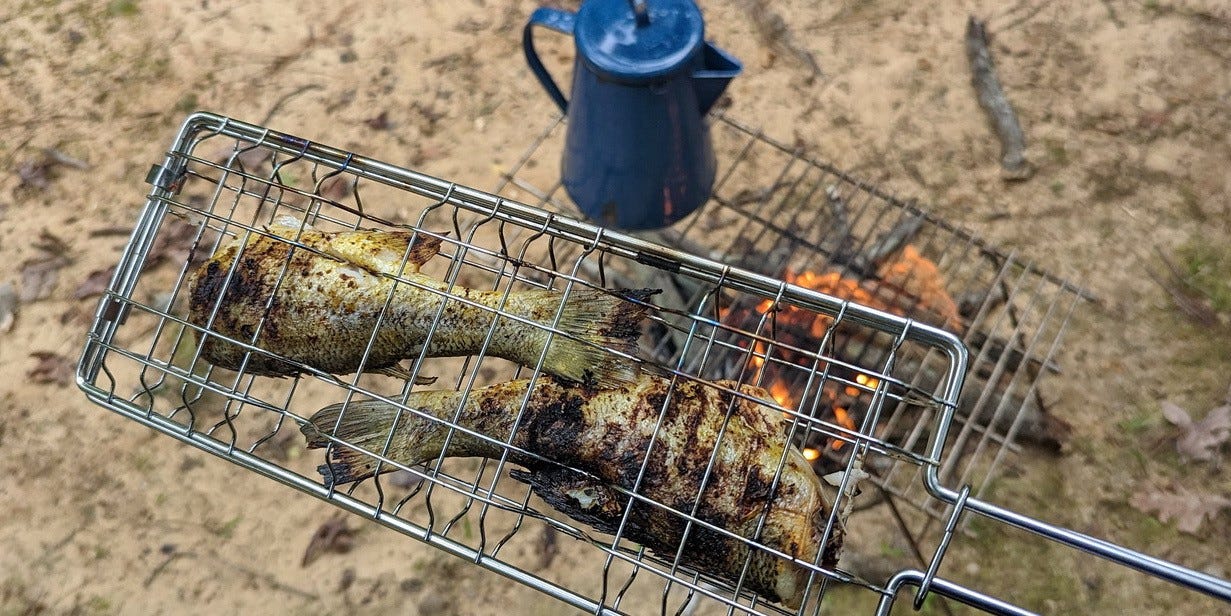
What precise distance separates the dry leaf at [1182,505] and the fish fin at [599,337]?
2.94 meters

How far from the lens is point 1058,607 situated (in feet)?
11.6

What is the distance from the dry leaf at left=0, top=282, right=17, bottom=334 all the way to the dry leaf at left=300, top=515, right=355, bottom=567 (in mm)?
2376

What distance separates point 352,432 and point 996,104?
4278mm

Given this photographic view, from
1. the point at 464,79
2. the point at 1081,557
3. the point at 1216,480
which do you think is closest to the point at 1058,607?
the point at 1081,557

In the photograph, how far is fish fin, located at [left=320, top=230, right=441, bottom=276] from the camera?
2.46 meters

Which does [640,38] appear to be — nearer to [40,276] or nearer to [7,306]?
[40,276]

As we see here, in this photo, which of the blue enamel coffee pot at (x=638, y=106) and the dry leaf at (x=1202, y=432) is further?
the dry leaf at (x=1202, y=432)

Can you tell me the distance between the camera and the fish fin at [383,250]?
246 cm

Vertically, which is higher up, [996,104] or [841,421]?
[996,104]

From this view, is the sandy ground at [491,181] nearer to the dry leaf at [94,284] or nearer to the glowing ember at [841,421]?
the dry leaf at [94,284]

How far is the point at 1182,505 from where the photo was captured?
12.0ft

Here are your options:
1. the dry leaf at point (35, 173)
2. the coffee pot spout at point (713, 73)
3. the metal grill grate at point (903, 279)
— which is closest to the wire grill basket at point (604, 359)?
the metal grill grate at point (903, 279)

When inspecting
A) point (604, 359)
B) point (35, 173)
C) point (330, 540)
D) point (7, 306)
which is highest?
point (604, 359)

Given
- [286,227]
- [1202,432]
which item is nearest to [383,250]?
[286,227]
